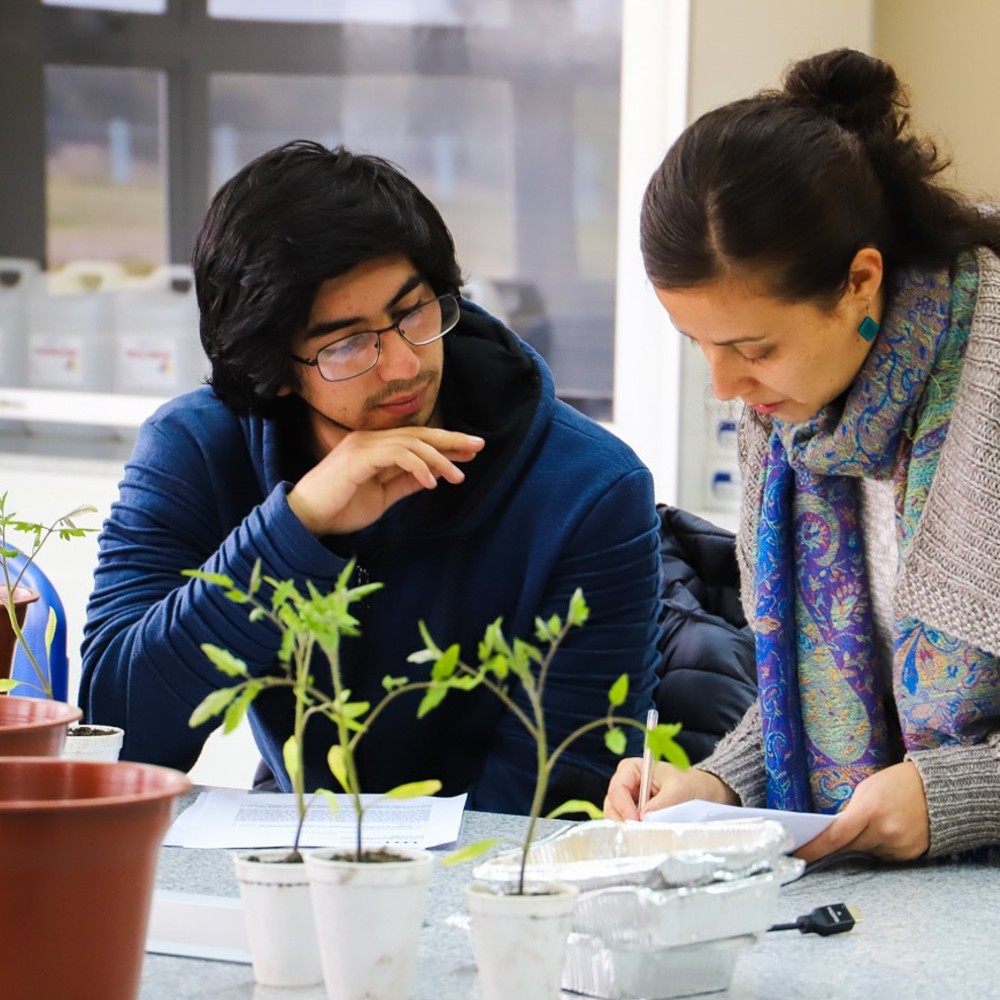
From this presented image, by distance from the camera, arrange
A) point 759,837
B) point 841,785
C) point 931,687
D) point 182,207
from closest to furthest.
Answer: point 759,837, point 931,687, point 841,785, point 182,207

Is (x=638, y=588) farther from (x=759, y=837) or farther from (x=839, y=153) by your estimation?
(x=759, y=837)

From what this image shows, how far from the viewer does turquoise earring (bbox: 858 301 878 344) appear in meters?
1.44

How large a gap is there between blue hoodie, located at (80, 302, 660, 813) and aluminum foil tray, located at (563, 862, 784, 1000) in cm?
72

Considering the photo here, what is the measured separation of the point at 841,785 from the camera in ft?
5.14

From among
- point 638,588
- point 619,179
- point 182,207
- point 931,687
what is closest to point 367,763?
point 638,588

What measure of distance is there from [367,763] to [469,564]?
0.26 metres

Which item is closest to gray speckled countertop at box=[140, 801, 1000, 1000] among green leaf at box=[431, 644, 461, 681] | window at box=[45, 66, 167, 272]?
green leaf at box=[431, 644, 461, 681]

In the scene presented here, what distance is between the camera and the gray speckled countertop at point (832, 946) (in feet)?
3.24

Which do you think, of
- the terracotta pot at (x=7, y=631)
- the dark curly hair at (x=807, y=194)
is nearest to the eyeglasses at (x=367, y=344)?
the dark curly hair at (x=807, y=194)

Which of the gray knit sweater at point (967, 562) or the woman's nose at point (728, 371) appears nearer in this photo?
the gray knit sweater at point (967, 562)

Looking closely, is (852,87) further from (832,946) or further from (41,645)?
(41,645)

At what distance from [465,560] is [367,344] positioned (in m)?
0.29

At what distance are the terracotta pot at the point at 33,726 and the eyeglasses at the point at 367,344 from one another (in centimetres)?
68

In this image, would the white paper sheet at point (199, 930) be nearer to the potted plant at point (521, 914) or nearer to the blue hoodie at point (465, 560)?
the potted plant at point (521, 914)
